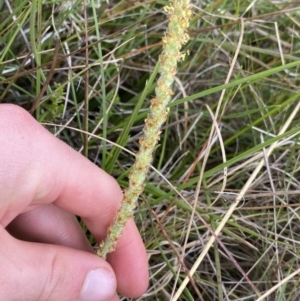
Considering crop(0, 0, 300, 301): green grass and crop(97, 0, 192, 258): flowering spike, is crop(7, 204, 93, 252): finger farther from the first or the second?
crop(97, 0, 192, 258): flowering spike

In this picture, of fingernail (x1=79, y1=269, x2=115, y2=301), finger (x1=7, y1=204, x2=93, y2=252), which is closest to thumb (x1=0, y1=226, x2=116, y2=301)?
fingernail (x1=79, y1=269, x2=115, y2=301)

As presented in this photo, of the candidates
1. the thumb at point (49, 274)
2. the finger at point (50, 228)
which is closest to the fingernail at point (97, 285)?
the thumb at point (49, 274)

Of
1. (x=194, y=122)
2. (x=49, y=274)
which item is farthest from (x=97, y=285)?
(x=194, y=122)

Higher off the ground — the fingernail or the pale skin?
the pale skin

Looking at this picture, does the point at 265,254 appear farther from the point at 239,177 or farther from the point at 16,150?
the point at 16,150

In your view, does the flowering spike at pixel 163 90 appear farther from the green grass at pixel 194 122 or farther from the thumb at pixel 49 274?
the green grass at pixel 194 122

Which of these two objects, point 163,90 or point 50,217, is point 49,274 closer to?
point 50,217
